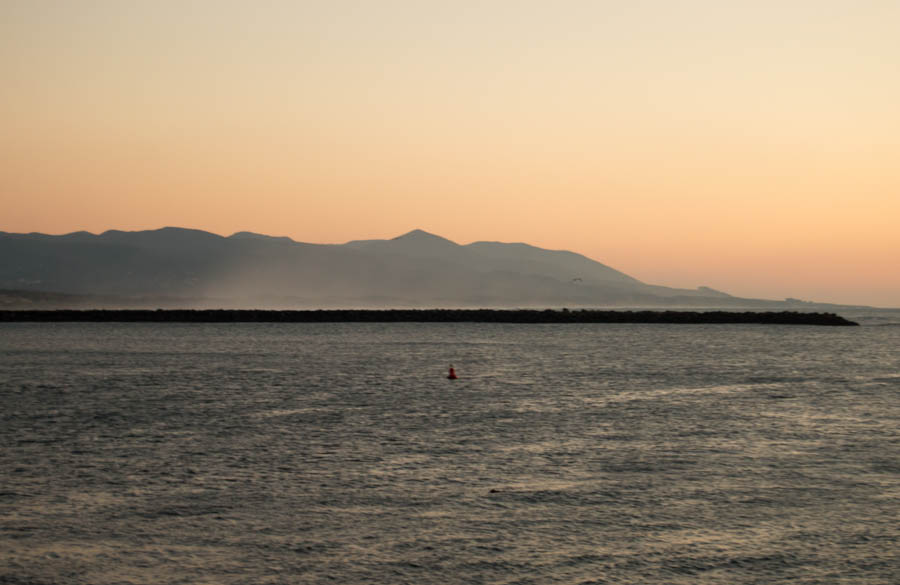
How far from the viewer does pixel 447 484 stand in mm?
17156

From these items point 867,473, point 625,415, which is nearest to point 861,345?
point 625,415

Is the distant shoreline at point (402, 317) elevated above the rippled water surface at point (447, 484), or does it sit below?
above

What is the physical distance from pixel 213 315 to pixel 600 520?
428 feet

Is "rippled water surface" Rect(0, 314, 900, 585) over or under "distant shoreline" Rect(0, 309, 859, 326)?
under

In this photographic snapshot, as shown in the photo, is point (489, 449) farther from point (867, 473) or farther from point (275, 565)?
point (275, 565)

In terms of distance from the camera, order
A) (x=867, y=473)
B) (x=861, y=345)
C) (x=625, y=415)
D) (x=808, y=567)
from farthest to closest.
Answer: (x=861, y=345) < (x=625, y=415) < (x=867, y=473) < (x=808, y=567)

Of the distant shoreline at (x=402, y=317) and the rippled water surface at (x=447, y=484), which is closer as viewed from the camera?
the rippled water surface at (x=447, y=484)

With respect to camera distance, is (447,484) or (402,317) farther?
(402,317)

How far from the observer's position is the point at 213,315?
13875 cm

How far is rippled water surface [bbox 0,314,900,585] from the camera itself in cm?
1199

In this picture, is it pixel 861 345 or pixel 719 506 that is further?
pixel 861 345

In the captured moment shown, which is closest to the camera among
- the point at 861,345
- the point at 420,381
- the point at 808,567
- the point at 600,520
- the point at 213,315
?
the point at 808,567

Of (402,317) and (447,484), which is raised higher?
(402,317)

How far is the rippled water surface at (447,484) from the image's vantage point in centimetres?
1199
